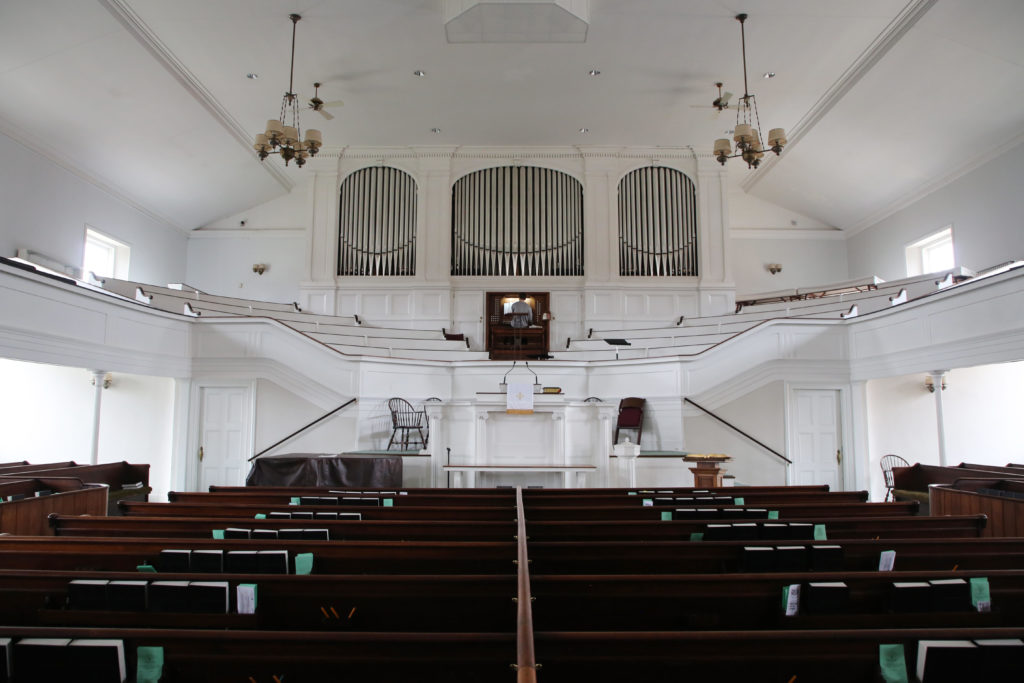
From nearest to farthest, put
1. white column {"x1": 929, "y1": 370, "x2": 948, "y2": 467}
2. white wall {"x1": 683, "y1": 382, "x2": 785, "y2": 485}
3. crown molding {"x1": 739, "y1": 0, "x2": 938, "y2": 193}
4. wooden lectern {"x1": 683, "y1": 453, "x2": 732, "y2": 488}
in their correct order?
1. wooden lectern {"x1": 683, "y1": 453, "x2": 732, "y2": 488}
2. white column {"x1": 929, "y1": 370, "x2": 948, "y2": 467}
3. crown molding {"x1": 739, "y1": 0, "x2": 938, "y2": 193}
4. white wall {"x1": 683, "y1": 382, "x2": 785, "y2": 485}

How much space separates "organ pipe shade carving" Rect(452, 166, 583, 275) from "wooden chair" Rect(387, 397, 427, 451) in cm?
487

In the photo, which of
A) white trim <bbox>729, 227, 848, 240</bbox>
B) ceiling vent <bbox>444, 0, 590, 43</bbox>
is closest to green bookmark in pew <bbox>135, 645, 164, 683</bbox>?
ceiling vent <bbox>444, 0, 590, 43</bbox>

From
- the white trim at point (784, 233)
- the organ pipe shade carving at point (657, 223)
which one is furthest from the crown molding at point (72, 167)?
the white trim at point (784, 233)

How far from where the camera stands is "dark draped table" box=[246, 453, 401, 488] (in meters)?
7.04

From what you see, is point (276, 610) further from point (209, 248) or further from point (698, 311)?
point (209, 248)

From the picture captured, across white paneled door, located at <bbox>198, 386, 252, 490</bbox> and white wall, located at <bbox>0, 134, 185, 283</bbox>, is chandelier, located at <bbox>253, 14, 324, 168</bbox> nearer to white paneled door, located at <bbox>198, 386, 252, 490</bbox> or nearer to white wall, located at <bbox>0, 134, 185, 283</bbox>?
white paneled door, located at <bbox>198, 386, 252, 490</bbox>

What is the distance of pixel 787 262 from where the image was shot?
1463 centimetres

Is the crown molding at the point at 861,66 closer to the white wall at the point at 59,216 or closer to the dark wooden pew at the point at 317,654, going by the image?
the dark wooden pew at the point at 317,654

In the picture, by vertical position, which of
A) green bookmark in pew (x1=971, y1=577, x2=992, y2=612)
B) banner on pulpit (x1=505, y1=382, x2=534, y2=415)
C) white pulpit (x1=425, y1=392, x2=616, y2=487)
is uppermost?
banner on pulpit (x1=505, y1=382, x2=534, y2=415)

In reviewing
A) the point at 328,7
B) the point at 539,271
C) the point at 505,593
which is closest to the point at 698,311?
the point at 539,271

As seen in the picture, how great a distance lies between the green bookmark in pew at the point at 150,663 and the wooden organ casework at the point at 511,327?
438 inches

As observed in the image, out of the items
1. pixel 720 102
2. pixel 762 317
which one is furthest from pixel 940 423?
pixel 720 102

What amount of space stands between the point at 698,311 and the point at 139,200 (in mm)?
11746

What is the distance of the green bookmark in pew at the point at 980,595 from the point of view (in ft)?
6.86
